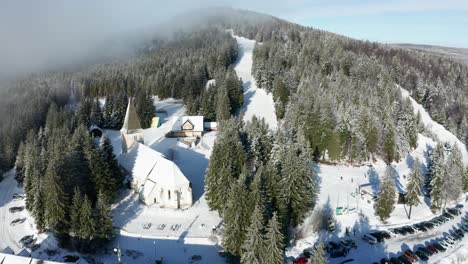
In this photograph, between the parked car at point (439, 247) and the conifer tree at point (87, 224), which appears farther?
the parked car at point (439, 247)

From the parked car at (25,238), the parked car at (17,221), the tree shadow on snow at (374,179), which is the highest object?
the tree shadow on snow at (374,179)

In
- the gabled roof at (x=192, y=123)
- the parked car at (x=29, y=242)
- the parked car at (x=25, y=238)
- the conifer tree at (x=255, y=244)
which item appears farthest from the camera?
the gabled roof at (x=192, y=123)

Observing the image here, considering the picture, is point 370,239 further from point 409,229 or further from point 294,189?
point 294,189

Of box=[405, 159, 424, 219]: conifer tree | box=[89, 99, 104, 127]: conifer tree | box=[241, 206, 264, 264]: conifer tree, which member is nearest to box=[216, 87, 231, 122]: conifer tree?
box=[89, 99, 104, 127]: conifer tree

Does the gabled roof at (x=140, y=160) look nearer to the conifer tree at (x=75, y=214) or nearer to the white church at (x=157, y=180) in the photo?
the white church at (x=157, y=180)

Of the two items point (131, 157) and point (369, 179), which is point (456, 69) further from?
point (131, 157)

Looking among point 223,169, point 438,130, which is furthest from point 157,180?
point 438,130

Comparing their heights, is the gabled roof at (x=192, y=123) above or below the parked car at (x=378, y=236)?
above

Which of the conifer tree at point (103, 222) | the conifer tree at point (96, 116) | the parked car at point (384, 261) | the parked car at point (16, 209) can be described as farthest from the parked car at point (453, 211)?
the conifer tree at point (96, 116)
